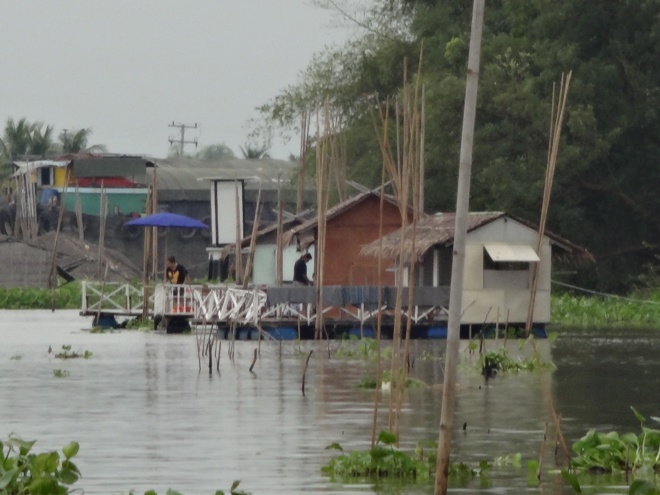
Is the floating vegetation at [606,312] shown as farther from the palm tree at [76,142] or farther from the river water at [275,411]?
the palm tree at [76,142]

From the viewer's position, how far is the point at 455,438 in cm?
1378

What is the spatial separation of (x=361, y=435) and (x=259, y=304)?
15.8 metres

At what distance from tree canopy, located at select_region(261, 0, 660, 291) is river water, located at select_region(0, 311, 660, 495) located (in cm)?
1454

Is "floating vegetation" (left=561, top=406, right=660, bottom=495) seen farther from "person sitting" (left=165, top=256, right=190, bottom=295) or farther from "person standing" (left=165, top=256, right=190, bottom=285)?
"person standing" (left=165, top=256, right=190, bottom=285)

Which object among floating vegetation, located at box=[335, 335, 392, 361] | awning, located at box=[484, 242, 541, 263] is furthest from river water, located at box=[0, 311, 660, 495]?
awning, located at box=[484, 242, 541, 263]

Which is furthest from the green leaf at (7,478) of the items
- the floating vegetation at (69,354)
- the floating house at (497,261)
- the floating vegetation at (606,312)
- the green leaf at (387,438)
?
the floating vegetation at (606,312)

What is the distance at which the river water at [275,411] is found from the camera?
1152 centimetres

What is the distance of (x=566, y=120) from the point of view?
42.4 meters

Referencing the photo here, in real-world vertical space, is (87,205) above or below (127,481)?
above

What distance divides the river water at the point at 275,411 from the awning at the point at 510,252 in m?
2.47

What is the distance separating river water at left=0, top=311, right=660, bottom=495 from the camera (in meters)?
11.5

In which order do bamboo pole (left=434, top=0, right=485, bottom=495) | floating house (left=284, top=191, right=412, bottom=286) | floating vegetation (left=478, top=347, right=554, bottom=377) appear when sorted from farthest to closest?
floating house (left=284, top=191, right=412, bottom=286)
floating vegetation (left=478, top=347, right=554, bottom=377)
bamboo pole (left=434, top=0, right=485, bottom=495)

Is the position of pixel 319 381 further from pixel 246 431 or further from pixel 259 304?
pixel 259 304

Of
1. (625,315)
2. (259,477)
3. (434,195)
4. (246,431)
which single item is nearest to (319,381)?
(246,431)
